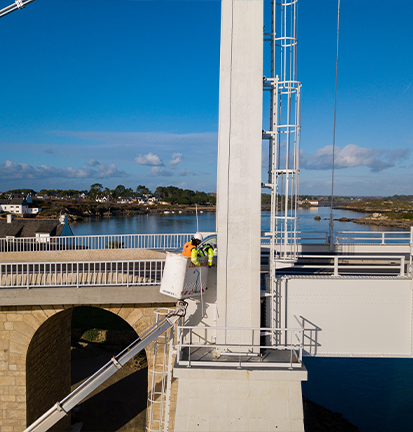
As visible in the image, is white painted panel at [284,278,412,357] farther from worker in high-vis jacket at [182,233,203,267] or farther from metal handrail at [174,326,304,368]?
worker in high-vis jacket at [182,233,203,267]

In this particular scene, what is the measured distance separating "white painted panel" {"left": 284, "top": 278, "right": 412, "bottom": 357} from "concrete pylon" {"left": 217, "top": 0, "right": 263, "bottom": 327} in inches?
54.0

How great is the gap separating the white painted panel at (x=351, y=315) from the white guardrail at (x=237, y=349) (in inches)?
19.8

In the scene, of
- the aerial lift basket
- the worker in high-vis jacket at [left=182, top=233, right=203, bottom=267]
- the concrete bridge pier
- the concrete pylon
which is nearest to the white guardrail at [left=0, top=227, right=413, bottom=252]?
the concrete pylon

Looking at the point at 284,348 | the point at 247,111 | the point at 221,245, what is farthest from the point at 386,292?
the point at 247,111

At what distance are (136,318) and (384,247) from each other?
887 centimetres

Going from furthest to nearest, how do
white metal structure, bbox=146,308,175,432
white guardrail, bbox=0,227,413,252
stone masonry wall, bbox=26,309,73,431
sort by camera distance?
white guardrail, bbox=0,227,413,252 → stone masonry wall, bbox=26,309,73,431 → white metal structure, bbox=146,308,175,432

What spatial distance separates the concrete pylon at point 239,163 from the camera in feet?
23.0

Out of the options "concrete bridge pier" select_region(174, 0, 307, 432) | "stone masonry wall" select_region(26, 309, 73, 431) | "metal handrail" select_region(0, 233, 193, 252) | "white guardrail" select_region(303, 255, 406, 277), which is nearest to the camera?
"concrete bridge pier" select_region(174, 0, 307, 432)

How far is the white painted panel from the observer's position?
7.89m

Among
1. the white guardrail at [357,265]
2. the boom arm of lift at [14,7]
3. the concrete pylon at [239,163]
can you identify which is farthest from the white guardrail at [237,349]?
the boom arm of lift at [14,7]

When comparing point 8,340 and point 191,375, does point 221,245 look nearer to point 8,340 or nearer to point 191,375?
point 191,375

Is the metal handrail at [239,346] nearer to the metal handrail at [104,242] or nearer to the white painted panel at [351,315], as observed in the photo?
the white painted panel at [351,315]

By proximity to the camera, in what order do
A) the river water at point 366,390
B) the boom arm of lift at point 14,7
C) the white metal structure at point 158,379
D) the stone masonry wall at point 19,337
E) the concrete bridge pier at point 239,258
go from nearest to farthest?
the concrete bridge pier at point 239,258, the white metal structure at point 158,379, the stone masonry wall at point 19,337, the boom arm of lift at point 14,7, the river water at point 366,390

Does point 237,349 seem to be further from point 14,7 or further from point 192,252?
point 14,7
